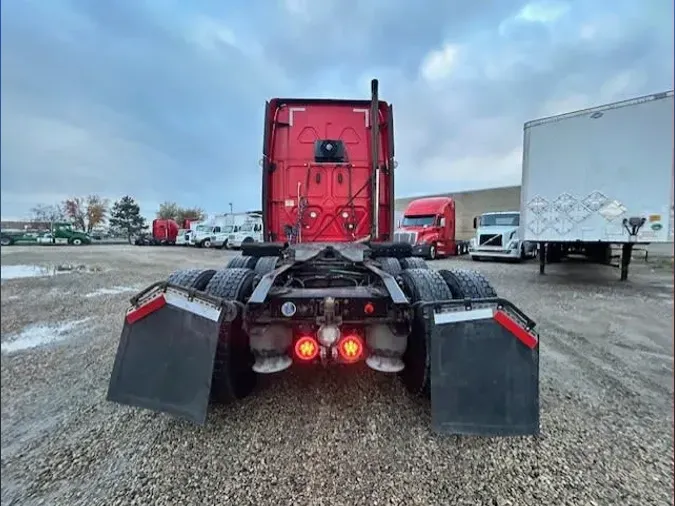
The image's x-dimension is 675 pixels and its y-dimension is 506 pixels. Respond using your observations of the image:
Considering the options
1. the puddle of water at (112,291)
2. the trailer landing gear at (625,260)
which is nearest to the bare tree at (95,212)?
the puddle of water at (112,291)

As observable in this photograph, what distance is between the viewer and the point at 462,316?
2066 millimetres

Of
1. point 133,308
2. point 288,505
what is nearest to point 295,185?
point 133,308

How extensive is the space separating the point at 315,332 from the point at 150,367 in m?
1.00

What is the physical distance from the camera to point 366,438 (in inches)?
89.3

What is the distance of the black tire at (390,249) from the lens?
3.50 meters

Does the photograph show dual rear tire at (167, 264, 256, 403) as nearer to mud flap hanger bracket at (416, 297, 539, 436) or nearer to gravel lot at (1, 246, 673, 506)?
gravel lot at (1, 246, 673, 506)

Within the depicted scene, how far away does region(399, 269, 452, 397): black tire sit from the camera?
7.92ft

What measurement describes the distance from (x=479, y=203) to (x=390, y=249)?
78.6ft

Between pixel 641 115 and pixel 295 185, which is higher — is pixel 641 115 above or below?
above

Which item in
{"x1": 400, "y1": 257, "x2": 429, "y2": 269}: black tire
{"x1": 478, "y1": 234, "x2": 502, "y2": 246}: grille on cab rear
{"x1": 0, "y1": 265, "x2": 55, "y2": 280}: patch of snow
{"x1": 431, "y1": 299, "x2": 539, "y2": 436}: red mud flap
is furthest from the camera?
{"x1": 478, "y1": 234, "x2": 502, "y2": 246}: grille on cab rear

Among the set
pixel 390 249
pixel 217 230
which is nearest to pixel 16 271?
pixel 390 249

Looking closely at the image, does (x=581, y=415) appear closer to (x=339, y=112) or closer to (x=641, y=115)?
(x=339, y=112)

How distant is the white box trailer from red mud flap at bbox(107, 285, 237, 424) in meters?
6.98

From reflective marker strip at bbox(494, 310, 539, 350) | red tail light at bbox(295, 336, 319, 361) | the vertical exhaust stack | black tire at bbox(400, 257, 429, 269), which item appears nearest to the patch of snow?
red tail light at bbox(295, 336, 319, 361)
